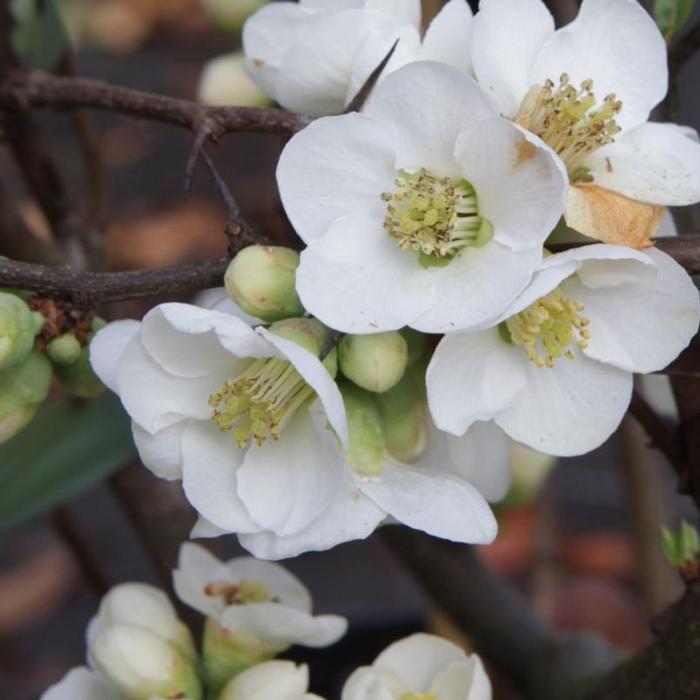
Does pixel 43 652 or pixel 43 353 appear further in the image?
pixel 43 652

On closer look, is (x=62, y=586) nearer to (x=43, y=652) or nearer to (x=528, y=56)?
(x=43, y=652)

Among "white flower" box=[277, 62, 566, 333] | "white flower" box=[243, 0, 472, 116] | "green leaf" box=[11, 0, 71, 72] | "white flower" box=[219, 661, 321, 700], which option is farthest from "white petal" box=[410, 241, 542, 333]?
"green leaf" box=[11, 0, 71, 72]

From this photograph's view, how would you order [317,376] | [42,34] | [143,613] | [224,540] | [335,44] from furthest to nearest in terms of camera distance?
[224,540], [42,34], [143,613], [335,44], [317,376]

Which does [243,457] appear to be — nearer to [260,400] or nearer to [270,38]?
[260,400]

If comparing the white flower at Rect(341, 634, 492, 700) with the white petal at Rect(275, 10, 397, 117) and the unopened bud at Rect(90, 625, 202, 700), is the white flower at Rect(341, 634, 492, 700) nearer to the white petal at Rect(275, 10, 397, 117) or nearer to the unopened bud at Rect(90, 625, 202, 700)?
the unopened bud at Rect(90, 625, 202, 700)

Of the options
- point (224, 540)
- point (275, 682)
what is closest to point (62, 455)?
point (275, 682)

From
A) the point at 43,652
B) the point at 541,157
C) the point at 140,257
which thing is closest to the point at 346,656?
the point at 541,157
